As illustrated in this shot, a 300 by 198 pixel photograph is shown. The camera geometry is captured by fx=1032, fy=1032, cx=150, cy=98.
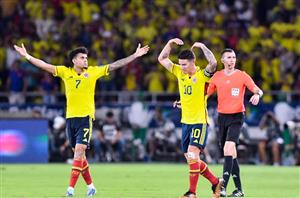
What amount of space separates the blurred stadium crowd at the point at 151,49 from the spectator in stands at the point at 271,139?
1.2 inches

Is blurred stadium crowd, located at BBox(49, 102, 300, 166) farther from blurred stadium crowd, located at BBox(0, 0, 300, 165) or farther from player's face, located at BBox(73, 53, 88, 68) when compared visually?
player's face, located at BBox(73, 53, 88, 68)

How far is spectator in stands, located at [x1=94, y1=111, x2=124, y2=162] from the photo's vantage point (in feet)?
104

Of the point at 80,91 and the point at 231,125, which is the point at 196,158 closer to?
the point at 231,125

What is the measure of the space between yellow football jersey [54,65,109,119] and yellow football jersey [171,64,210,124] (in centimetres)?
172

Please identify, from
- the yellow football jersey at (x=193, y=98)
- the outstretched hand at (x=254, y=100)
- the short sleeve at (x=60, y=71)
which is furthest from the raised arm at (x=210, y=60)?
the short sleeve at (x=60, y=71)

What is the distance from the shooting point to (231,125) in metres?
17.7

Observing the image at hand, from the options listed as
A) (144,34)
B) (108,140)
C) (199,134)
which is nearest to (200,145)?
(199,134)

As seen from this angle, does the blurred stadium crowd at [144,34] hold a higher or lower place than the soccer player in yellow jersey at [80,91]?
higher

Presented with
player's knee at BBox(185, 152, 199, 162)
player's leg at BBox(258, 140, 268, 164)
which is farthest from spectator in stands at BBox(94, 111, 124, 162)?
player's knee at BBox(185, 152, 199, 162)

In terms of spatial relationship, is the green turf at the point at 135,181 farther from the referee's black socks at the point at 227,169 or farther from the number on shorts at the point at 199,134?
the number on shorts at the point at 199,134

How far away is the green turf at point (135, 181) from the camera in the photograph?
61.2ft

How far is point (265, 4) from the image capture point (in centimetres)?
3694

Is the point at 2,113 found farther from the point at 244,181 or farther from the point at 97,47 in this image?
the point at 244,181

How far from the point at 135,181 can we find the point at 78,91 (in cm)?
489
